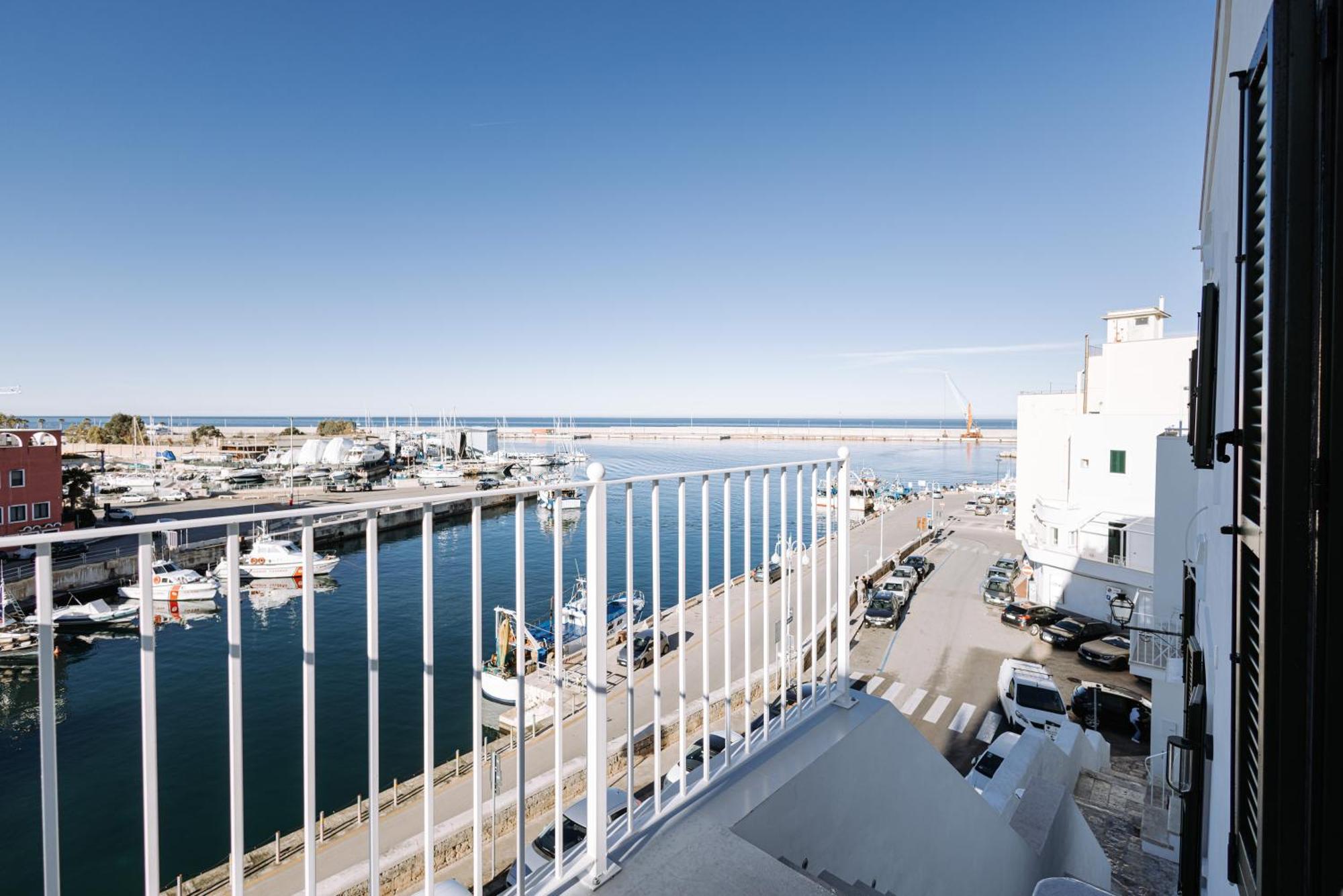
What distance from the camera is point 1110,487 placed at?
13.6 meters

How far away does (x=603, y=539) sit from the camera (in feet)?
5.41

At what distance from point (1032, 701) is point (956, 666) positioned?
2531 millimetres

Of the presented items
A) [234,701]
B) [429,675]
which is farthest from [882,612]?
[234,701]

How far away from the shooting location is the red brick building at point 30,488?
11406 millimetres

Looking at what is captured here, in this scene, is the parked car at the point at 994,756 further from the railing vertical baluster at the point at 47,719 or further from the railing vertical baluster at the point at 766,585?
the railing vertical baluster at the point at 47,719

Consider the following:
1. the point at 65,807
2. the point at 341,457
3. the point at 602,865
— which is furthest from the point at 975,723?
the point at 341,457

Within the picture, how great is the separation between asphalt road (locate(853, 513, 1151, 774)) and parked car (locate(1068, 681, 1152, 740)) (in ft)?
0.49

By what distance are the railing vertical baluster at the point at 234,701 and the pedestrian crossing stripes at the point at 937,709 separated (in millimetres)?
11098

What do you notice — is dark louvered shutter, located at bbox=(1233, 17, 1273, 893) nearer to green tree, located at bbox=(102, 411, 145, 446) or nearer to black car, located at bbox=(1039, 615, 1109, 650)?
black car, located at bbox=(1039, 615, 1109, 650)

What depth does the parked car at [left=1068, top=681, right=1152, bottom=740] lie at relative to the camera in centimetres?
1005

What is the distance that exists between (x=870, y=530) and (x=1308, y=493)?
28.6m

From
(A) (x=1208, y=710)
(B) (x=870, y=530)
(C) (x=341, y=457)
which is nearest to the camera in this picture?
(A) (x=1208, y=710)

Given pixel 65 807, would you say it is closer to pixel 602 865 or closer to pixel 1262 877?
pixel 602 865

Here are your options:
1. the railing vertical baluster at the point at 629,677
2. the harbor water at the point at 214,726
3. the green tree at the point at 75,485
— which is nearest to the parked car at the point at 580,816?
the railing vertical baluster at the point at 629,677
